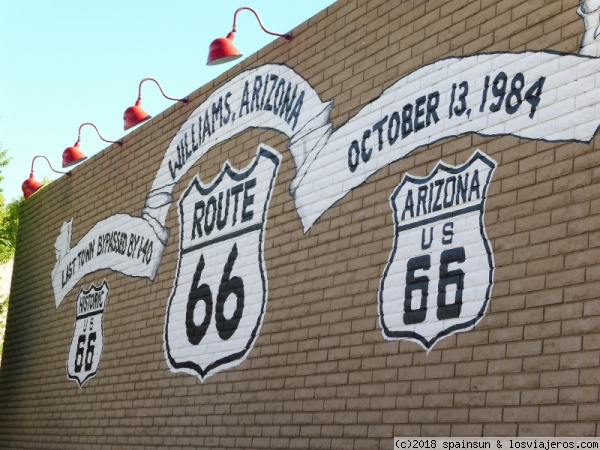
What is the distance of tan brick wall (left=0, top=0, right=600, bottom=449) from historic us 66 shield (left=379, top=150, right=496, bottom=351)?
0.28 feet

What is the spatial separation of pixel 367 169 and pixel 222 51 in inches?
83.6

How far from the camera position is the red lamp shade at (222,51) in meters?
8.80

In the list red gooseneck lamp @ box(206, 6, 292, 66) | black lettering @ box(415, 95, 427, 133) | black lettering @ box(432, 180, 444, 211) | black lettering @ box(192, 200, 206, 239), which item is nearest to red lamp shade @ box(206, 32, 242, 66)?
red gooseneck lamp @ box(206, 6, 292, 66)

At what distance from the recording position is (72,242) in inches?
505

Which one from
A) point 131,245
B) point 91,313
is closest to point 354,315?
point 131,245

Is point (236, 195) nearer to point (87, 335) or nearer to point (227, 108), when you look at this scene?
point (227, 108)

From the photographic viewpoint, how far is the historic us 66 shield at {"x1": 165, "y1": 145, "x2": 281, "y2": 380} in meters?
8.66

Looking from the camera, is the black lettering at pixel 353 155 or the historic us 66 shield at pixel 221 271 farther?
the historic us 66 shield at pixel 221 271

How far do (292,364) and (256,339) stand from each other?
62 cm

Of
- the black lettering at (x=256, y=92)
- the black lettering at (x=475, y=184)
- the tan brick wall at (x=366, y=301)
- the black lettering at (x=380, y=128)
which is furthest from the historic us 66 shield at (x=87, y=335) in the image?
the black lettering at (x=475, y=184)

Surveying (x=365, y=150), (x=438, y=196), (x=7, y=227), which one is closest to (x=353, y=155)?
(x=365, y=150)

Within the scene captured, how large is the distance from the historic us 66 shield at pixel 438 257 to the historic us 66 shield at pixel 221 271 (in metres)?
1.85

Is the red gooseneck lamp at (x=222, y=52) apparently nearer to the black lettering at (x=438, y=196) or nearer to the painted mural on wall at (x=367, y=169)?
the painted mural on wall at (x=367, y=169)

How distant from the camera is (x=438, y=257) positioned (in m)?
6.56
